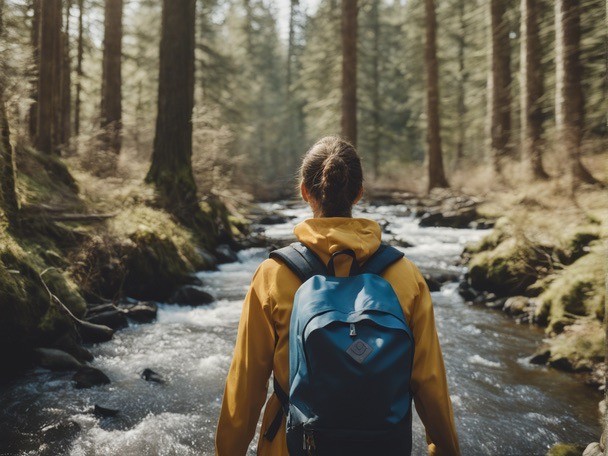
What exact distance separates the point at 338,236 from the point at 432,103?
800 inches

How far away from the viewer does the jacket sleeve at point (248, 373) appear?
75.4 inches

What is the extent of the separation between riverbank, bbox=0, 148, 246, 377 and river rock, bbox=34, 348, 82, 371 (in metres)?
0.03

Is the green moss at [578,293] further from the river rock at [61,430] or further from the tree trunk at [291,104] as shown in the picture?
A: the tree trunk at [291,104]

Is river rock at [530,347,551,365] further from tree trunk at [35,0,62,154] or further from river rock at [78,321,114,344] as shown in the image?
tree trunk at [35,0,62,154]

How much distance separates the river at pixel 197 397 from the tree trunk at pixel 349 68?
1033cm

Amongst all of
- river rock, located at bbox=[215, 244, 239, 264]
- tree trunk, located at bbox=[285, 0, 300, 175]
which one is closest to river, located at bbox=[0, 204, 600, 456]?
river rock, located at bbox=[215, 244, 239, 264]

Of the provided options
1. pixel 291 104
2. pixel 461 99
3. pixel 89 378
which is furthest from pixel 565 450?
pixel 291 104

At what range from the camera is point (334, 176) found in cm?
198

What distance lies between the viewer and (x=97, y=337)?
611 cm

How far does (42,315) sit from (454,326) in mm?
5760

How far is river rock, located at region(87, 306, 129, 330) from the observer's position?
6.44 m

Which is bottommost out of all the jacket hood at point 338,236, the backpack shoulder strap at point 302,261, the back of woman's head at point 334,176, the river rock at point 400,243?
the river rock at point 400,243

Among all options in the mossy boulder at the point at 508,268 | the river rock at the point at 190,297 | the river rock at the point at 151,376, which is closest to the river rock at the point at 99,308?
the river rock at the point at 190,297

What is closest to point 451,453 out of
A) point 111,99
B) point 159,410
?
point 159,410
